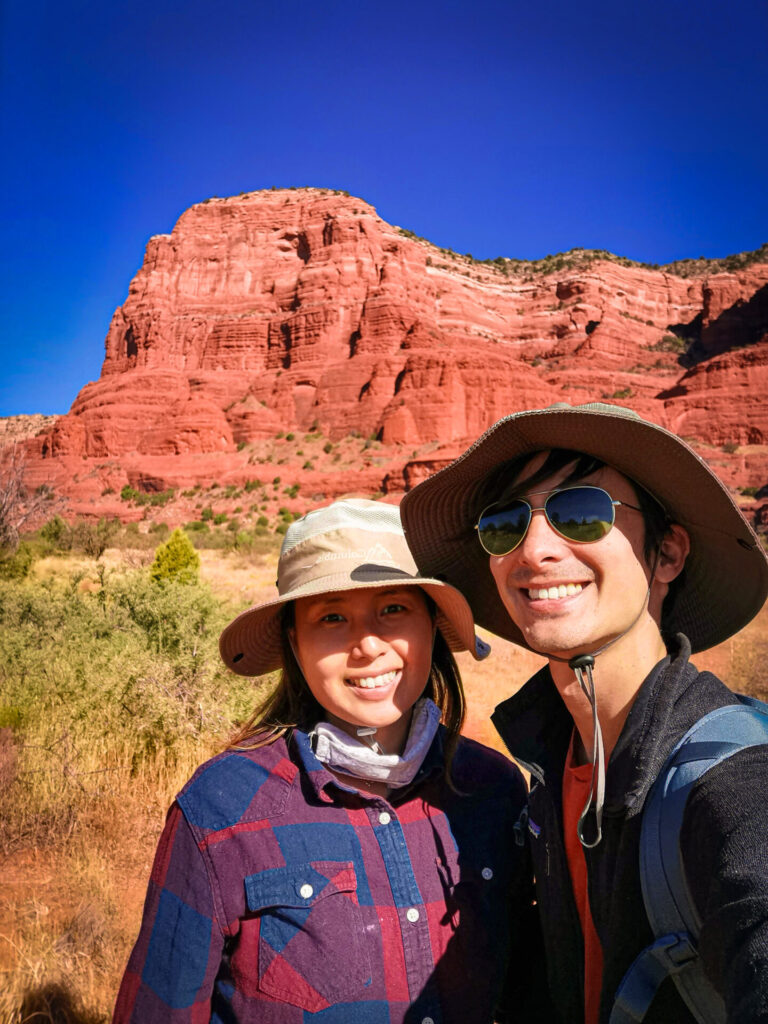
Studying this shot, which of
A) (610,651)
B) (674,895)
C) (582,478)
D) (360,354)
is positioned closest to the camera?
(674,895)

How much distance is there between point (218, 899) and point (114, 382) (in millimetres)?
55932

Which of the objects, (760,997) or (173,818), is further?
(173,818)

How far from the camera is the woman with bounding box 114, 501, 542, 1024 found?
1.41 metres

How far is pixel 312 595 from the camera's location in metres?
1.80

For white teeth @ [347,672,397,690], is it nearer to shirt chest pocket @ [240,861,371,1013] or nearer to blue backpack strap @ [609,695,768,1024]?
shirt chest pocket @ [240,861,371,1013]

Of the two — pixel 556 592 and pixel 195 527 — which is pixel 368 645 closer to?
pixel 556 592

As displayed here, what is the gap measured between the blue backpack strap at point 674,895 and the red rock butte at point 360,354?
116ft

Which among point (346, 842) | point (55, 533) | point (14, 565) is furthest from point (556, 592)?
point (55, 533)

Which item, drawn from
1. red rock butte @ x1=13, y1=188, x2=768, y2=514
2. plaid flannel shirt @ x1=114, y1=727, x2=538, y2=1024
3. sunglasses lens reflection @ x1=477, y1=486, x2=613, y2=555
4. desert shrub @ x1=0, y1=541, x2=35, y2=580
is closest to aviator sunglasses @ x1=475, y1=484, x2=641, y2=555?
sunglasses lens reflection @ x1=477, y1=486, x2=613, y2=555

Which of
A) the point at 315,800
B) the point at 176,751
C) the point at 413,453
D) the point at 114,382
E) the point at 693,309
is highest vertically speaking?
the point at 693,309

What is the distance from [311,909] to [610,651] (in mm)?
928

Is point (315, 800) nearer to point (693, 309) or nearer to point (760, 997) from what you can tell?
point (760, 997)

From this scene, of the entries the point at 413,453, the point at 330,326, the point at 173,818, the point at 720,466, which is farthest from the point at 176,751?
the point at 330,326

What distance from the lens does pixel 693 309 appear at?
68.8 meters
